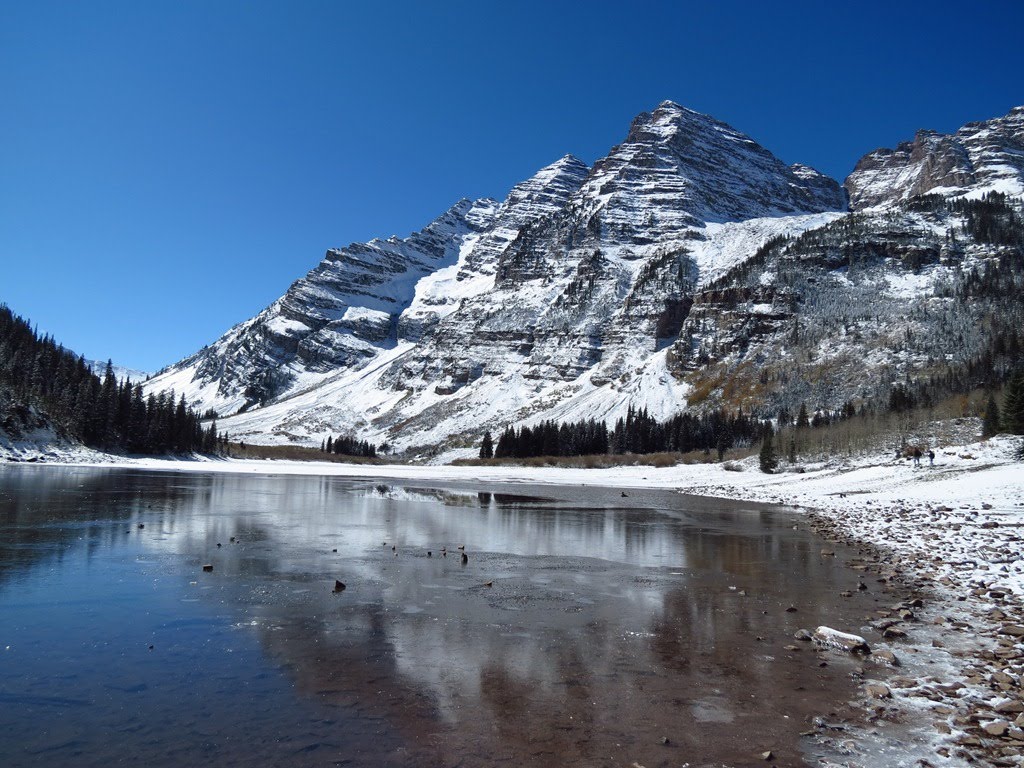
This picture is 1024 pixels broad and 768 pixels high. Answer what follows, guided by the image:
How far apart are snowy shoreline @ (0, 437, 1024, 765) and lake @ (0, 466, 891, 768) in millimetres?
945

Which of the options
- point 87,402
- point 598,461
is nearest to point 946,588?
point 598,461

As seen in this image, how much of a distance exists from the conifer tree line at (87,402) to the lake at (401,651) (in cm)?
8136

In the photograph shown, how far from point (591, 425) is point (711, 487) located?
264 feet

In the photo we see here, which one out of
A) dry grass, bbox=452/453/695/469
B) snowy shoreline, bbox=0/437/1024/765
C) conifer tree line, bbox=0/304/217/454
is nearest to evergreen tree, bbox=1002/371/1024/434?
snowy shoreline, bbox=0/437/1024/765

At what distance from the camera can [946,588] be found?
1595 cm

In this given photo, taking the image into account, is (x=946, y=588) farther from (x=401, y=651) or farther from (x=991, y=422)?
(x=991, y=422)

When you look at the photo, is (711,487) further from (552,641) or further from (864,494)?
(552,641)

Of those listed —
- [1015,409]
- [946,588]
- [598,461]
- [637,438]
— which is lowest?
[598,461]

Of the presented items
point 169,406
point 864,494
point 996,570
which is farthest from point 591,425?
point 996,570

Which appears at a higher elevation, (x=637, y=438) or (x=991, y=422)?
(x=991, y=422)

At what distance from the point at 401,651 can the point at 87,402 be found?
102 meters

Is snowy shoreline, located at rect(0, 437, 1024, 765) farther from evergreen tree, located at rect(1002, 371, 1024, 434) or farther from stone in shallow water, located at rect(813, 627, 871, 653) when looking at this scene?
evergreen tree, located at rect(1002, 371, 1024, 434)

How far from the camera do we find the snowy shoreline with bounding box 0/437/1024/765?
7781mm

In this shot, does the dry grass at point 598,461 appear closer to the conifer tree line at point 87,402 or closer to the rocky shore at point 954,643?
the conifer tree line at point 87,402
